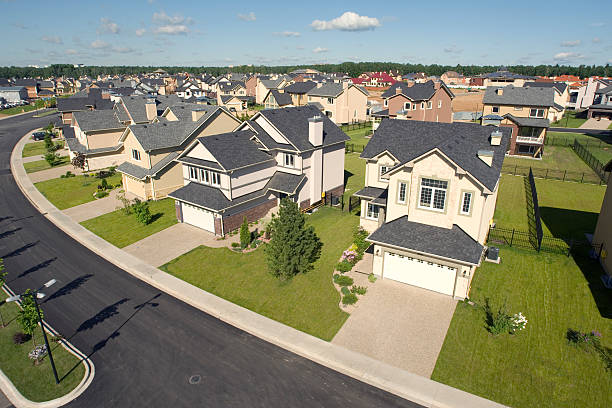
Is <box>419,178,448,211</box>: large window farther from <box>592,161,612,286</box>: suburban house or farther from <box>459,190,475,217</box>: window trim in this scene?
<box>592,161,612,286</box>: suburban house

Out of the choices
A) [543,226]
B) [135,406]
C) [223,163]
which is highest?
[223,163]

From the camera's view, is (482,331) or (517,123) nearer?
(482,331)

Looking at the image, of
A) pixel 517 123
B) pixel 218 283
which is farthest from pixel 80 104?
pixel 517 123

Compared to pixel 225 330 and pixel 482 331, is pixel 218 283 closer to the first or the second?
pixel 225 330

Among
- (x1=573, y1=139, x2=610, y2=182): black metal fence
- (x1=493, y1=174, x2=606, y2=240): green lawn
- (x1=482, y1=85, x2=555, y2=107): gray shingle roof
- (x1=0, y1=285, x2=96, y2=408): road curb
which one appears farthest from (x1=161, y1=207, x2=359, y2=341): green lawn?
(x1=482, y1=85, x2=555, y2=107): gray shingle roof

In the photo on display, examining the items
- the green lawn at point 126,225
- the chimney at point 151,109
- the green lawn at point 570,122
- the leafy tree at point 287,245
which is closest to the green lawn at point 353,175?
the leafy tree at point 287,245

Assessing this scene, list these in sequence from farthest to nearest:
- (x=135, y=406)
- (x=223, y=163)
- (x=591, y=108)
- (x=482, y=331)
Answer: (x=591, y=108) < (x=223, y=163) < (x=482, y=331) < (x=135, y=406)

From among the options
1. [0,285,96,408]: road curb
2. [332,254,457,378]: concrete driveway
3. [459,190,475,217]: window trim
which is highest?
[459,190,475,217]: window trim

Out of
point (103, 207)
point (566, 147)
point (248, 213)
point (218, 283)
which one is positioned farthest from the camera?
point (566, 147)
